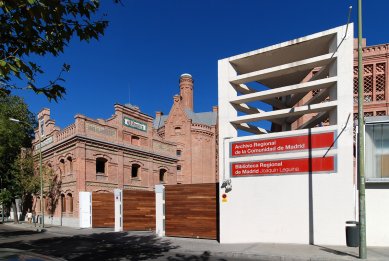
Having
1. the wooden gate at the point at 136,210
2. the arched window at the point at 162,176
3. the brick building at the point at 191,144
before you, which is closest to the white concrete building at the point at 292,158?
the wooden gate at the point at 136,210

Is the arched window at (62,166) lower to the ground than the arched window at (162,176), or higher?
higher

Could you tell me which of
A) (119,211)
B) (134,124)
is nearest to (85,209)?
(119,211)

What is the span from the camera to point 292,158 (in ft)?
48.0

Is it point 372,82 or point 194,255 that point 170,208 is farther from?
point 372,82

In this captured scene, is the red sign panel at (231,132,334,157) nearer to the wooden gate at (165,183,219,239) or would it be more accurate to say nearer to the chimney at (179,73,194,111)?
the wooden gate at (165,183,219,239)

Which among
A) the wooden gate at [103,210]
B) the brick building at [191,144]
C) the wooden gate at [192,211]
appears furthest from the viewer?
the brick building at [191,144]

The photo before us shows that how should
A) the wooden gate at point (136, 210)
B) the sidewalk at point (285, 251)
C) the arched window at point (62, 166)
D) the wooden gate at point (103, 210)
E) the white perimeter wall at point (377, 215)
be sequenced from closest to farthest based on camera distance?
the sidewalk at point (285, 251)
the white perimeter wall at point (377, 215)
the wooden gate at point (136, 210)
the wooden gate at point (103, 210)
the arched window at point (62, 166)

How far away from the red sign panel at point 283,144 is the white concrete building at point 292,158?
0.04m

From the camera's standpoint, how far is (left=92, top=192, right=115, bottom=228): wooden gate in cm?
2505

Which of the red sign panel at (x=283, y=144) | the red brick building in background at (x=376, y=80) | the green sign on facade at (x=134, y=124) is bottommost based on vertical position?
the red sign panel at (x=283, y=144)

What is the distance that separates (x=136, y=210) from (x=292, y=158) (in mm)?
11782

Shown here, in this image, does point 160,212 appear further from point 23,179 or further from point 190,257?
point 23,179

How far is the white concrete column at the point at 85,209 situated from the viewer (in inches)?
1044

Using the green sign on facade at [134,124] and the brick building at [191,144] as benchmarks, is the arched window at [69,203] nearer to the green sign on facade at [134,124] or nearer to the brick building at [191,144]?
the green sign on facade at [134,124]
